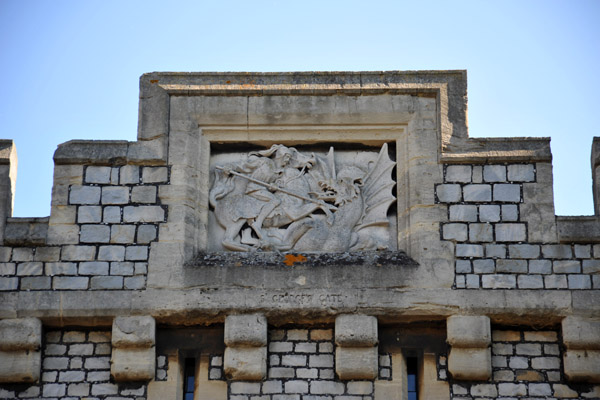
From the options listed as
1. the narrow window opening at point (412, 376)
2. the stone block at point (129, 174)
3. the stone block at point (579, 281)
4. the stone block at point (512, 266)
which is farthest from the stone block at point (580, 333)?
the stone block at point (129, 174)

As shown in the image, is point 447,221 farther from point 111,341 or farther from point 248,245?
point 111,341

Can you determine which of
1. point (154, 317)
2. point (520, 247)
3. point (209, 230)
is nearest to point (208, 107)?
point (209, 230)

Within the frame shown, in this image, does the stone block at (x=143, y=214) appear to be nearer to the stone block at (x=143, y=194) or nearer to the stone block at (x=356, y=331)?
the stone block at (x=143, y=194)

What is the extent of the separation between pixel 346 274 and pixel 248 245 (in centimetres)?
115

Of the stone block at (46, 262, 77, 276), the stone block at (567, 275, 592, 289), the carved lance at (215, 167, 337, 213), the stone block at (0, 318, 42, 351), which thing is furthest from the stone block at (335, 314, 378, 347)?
the stone block at (0, 318, 42, 351)

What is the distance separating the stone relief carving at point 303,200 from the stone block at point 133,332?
1.25 metres

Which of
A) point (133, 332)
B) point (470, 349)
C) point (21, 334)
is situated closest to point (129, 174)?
point (133, 332)

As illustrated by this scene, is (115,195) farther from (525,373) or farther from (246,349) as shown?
(525,373)

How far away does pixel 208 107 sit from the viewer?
15156 millimetres

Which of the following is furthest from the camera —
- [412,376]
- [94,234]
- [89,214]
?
[89,214]

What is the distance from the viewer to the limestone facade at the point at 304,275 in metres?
14.0

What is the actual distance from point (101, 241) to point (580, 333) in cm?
492

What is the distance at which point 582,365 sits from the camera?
13.9 metres

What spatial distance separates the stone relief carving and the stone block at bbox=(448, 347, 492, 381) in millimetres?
1430
